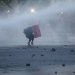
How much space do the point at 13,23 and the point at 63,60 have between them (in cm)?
1835

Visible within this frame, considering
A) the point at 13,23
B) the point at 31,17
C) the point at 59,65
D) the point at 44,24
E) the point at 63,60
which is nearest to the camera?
the point at 59,65

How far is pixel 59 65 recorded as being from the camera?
1802cm

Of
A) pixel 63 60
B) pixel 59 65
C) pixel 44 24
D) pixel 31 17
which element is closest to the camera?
pixel 59 65

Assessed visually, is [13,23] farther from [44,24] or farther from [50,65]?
[50,65]

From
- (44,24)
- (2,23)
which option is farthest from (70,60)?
(44,24)

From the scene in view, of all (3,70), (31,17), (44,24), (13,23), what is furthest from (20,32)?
(3,70)

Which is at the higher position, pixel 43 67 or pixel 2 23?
pixel 2 23

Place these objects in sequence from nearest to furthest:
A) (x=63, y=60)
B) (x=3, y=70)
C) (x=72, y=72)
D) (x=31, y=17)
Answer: (x=72, y=72) < (x=3, y=70) < (x=63, y=60) < (x=31, y=17)

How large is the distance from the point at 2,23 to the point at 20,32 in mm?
11294

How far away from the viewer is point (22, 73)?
15594 mm

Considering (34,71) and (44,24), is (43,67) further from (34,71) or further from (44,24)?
(44,24)

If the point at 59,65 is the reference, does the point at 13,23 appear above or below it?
above

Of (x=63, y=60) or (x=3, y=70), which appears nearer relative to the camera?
(x=3, y=70)

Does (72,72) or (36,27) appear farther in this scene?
(36,27)
